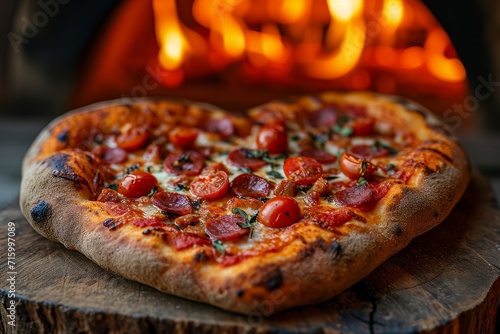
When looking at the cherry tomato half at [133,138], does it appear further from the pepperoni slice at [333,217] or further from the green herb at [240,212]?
the pepperoni slice at [333,217]

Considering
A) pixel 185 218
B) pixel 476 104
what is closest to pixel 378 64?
pixel 476 104

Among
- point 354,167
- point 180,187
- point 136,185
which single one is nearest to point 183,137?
point 180,187

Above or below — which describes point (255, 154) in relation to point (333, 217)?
below

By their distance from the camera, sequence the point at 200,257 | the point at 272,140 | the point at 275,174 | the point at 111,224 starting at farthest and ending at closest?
the point at 272,140
the point at 275,174
the point at 111,224
the point at 200,257

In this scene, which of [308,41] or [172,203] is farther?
[308,41]

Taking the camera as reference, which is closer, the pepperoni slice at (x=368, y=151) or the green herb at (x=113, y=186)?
the green herb at (x=113, y=186)

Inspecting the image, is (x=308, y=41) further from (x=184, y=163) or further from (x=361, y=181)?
(x=361, y=181)

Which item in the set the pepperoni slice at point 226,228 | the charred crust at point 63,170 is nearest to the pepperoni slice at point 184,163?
the charred crust at point 63,170
